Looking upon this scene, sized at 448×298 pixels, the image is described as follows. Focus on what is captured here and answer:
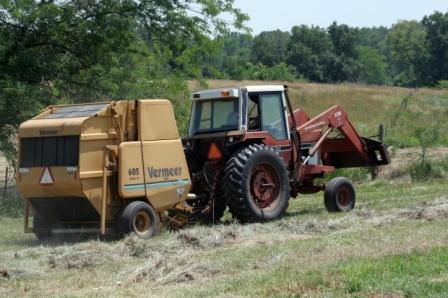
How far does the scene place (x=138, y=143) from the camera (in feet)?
45.8

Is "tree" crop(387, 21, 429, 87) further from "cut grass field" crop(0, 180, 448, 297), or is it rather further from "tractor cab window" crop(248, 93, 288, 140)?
"cut grass field" crop(0, 180, 448, 297)

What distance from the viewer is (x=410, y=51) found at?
102625 millimetres

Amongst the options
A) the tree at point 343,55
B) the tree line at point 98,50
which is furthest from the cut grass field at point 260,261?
the tree at point 343,55

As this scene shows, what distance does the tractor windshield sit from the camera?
15.5 meters

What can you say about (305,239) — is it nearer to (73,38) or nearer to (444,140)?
(73,38)

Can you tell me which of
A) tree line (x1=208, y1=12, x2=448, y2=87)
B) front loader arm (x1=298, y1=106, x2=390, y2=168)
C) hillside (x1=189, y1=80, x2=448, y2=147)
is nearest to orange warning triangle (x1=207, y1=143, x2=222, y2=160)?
front loader arm (x1=298, y1=106, x2=390, y2=168)

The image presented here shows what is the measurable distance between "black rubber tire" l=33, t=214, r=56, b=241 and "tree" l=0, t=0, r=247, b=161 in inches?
277

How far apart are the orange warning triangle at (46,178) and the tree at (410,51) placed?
84.8 meters

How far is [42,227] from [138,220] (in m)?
1.84

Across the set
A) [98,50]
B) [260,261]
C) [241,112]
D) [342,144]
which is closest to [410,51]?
[98,50]

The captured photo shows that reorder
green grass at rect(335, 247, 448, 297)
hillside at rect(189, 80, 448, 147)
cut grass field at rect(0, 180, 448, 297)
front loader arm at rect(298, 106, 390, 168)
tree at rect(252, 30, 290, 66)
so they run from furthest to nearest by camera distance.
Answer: tree at rect(252, 30, 290, 66), hillside at rect(189, 80, 448, 147), front loader arm at rect(298, 106, 390, 168), cut grass field at rect(0, 180, 448, 297), green grass at rect(335, 247, 448, 297)

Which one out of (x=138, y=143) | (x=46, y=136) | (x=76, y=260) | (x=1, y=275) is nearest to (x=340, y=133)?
(x=138, y=143)

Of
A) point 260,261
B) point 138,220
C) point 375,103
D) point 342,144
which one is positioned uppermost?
point 375,103

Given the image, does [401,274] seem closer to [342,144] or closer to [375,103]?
[342,144]
